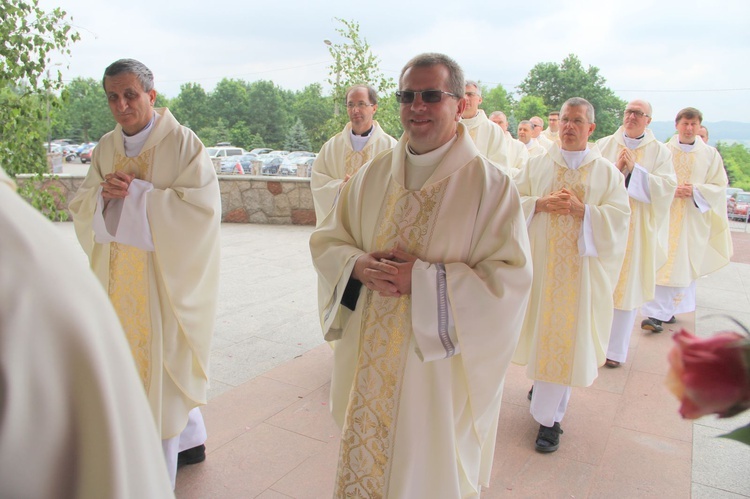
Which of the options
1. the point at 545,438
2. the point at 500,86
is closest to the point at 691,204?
the point at 545,438

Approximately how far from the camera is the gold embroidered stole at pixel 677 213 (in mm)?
6605

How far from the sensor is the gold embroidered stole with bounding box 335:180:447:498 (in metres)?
2.50

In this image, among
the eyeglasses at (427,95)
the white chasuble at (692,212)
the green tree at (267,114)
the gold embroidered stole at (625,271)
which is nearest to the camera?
the eyeglasses at (427,95)

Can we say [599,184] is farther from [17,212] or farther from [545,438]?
[17,212]

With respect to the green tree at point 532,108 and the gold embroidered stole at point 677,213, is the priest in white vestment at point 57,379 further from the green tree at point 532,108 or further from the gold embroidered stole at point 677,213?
the green tree at point 532,108

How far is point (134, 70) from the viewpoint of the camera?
3.27 meters

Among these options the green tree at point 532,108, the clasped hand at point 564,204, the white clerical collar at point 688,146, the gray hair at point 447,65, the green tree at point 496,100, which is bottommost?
the clasped hand at point 564,204

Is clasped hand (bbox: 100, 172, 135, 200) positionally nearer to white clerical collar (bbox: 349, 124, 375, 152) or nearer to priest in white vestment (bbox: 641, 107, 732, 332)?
white clerical collar (bbox: 349, 124, 375, 152)

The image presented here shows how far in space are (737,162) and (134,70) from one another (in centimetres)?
3935

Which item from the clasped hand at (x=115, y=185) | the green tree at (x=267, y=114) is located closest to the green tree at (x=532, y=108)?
the green tree at (x=267, y=114)

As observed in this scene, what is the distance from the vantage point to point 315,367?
5082 mm

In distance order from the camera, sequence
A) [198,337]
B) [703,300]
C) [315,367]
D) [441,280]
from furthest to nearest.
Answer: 1. [703,300]
2. [315,367]
3. [198,337]
4. [441,280]

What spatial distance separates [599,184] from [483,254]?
195cm

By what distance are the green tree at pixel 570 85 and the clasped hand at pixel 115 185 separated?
41606 mm
